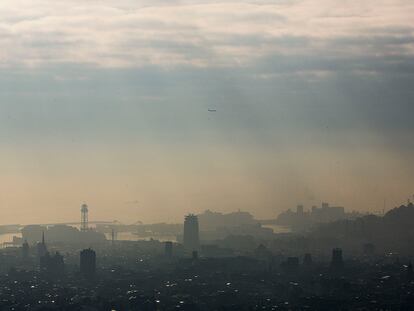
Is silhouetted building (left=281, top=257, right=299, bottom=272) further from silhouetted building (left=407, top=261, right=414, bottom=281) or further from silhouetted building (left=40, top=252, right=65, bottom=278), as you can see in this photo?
silhouetted building (left=40, top=252, right=65, bottom=278)

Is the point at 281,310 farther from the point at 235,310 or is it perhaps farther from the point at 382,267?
the point at 382,267

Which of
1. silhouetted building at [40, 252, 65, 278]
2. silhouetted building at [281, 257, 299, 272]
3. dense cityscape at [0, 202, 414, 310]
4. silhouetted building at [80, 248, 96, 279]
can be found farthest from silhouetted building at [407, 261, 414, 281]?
silhouetted building at [40, 252, 65, 278]

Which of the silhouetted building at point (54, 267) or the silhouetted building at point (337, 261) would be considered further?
the silhouetted building at point (54, 267)

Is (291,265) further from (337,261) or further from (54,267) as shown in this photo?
(54,267)

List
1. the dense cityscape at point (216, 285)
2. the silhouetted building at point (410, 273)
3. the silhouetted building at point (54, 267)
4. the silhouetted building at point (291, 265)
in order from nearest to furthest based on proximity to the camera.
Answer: the dense cityscape at point (216, 285), the silhouetted building at point (410, 273), the silhouetted building at point (291, 265), the silhouetted building at point (54, 267)

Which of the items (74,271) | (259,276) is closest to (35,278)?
(74,271)

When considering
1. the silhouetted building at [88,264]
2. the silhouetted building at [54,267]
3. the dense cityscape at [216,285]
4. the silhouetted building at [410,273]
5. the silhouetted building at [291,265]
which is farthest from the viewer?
the silhouetted building at [54,267]

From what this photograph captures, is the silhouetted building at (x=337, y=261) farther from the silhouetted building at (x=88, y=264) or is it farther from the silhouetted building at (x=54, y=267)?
the silhouetted building at (x=54, y=267)

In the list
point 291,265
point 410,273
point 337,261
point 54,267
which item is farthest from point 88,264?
point 410,273

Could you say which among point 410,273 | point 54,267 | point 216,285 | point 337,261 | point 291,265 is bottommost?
point 216,285

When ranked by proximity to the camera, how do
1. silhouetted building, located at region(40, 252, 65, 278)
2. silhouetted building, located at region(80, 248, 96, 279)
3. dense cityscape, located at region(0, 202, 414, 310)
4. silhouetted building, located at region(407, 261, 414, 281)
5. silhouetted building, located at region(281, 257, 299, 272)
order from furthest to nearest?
1. silhouetted building, located at region(40, 252, 65, 278)
2. silhouetted building, located at region(80, 248, 96, 279)
3. silhouetted building, located at region(281, 257, 299, 272)
4. silhouetted building, located at region(407, 261, 414, 281)
5. dense cityscape, located at region(0, 202, 414, 310)

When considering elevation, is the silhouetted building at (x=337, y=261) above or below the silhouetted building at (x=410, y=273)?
above

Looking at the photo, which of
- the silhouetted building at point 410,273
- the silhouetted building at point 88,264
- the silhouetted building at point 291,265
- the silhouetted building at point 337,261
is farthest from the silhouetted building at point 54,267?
the silhouetted building at point 410,273
